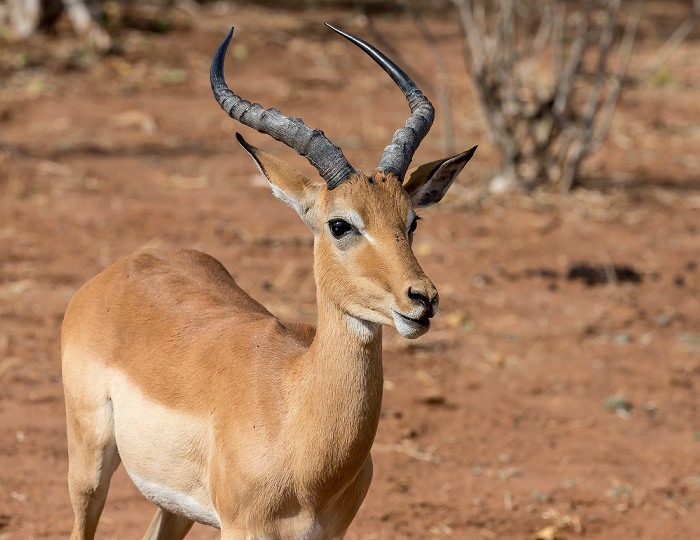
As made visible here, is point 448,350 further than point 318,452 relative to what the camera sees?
Yes

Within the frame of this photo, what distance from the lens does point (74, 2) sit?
16188 mm

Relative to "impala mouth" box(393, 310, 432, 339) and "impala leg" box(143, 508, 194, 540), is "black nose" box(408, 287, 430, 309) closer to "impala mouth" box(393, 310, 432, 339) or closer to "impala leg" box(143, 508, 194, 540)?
"impala mouth" box(393, 310, 432, 339)

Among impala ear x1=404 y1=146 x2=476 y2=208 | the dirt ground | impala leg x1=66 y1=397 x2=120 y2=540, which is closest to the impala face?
impala ear x1=404 y1=146 x2=476 y2=208

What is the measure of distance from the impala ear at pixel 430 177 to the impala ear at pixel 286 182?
0.42 metres

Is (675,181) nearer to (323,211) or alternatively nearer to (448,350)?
(448,350)

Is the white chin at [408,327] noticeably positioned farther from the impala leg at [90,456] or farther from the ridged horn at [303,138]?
the impala leg at [90,456]

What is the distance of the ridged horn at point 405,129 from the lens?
381 cm

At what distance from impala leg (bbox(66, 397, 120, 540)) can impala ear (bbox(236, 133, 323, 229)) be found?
4.46ft

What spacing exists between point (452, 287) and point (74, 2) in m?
10.4

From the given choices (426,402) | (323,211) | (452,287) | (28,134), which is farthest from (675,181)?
(323,211)

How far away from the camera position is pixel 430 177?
13.0 ft

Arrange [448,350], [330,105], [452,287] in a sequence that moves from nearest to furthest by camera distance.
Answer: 1. [448,350]
2. [452,287]
3. [330,105]

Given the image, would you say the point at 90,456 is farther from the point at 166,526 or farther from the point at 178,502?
the point at 166,526

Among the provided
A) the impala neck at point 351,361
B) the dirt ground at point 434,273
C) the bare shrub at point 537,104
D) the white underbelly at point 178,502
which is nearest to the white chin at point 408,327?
the impala neck at point 351,361
